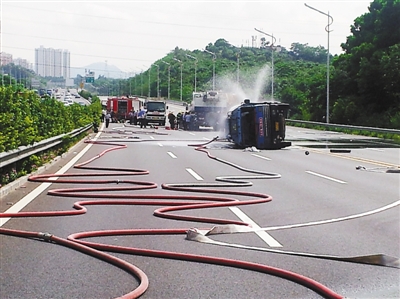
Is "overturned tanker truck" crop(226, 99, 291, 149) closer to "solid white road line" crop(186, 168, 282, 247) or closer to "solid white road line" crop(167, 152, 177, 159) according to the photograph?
"solid white road line" crop(167, 152, 177, 159)

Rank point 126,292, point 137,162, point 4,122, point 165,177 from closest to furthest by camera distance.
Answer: point 126,292 < point 4,122 < point 165,177 < point 137,162

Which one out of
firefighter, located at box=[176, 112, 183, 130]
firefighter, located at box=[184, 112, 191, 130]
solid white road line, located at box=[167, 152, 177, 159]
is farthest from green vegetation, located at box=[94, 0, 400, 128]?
solid white road line, located at box=[167, 152, 177, 159]

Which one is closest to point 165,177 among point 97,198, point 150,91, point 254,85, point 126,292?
point 97,198

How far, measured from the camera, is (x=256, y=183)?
1526cm

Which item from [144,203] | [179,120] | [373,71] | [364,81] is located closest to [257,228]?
[144,203]

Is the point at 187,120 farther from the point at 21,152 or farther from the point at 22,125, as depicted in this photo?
the point at 21,152

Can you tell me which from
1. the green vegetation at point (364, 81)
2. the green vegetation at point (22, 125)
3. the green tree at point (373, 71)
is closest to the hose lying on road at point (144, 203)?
the green vegetation at point (22, 125)

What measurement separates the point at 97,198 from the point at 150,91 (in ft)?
464

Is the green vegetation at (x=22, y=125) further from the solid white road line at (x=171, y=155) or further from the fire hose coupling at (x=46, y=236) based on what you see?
the fire hose coupling at (x=46, y=236)

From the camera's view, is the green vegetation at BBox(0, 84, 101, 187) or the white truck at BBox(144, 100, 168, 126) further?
the white truck at BBox(144, 100, 168, 126)

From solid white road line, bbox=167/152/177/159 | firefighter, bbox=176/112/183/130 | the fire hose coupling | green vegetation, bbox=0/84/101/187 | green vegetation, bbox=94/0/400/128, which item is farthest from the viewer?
firefighter, bbox=176/112/183/130

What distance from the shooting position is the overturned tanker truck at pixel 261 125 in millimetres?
26953

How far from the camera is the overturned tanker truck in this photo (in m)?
27.0

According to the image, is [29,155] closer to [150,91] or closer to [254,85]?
[254,85]
